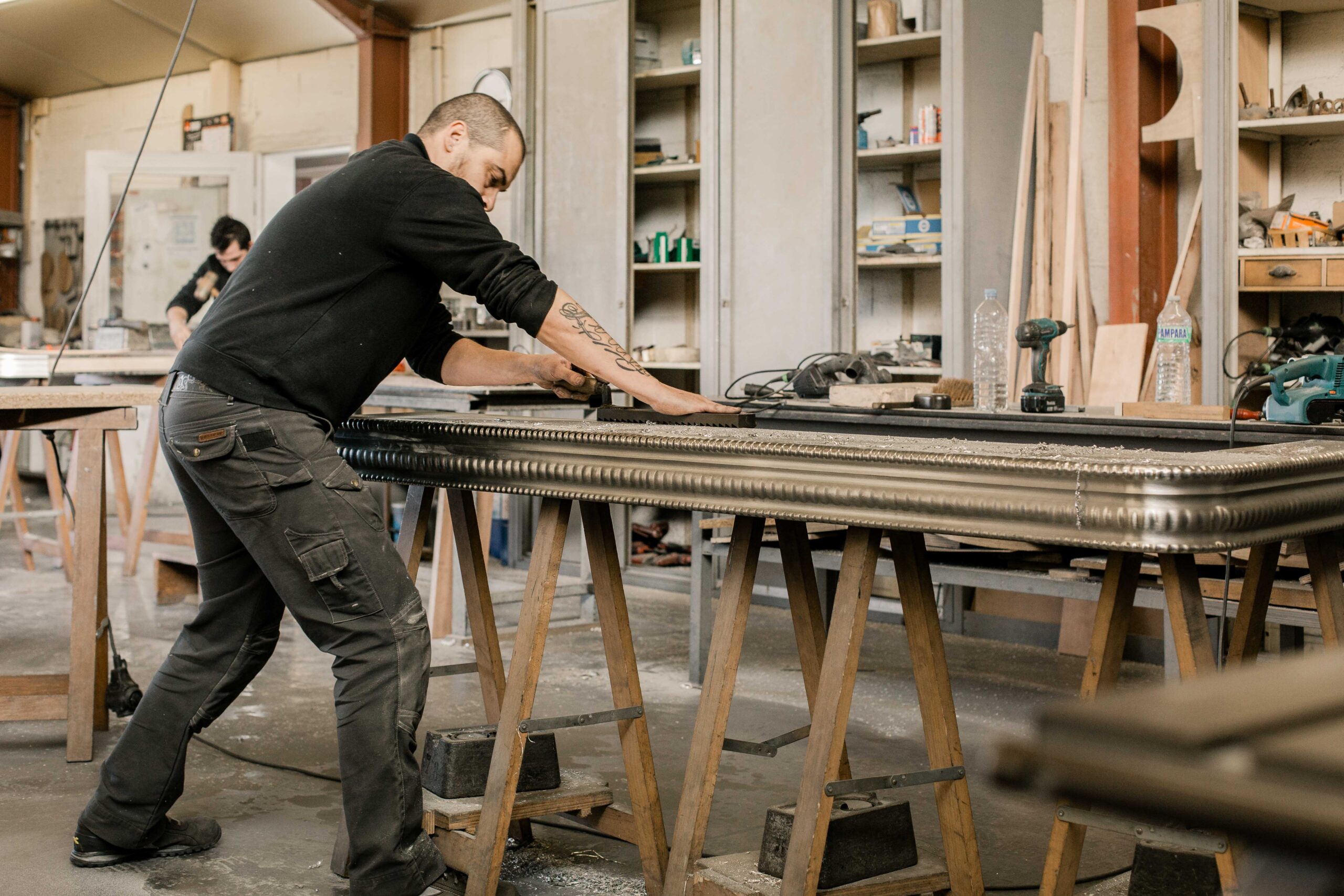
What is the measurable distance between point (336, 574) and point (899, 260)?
135 inches

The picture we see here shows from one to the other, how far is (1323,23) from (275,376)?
3.60m

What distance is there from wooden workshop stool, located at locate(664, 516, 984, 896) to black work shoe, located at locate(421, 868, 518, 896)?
1.13ft

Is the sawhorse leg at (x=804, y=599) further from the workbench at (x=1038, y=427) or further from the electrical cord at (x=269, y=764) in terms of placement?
the electrical cord at (x=269, y=764)

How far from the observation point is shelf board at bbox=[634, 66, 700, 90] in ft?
17.7

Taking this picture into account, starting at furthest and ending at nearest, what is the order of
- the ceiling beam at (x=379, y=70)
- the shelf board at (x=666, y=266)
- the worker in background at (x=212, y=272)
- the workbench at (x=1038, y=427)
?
the ceiling beam at (x=379, y=70)
the worker in background at (x=212, y=272)
the shelf board at (x=666, y=266)
the workbench at (x=1038, y=427)

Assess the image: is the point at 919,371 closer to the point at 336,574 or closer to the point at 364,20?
the point at 336,574

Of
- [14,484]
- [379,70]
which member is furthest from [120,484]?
[379,70]

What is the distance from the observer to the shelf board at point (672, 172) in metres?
5.42

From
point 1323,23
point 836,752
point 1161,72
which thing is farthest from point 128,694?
point 1323,23

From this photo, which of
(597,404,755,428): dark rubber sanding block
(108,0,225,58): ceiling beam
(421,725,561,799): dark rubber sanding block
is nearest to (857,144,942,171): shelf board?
(597,404,755,428): dark rubber sanding block

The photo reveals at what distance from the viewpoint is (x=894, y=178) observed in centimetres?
541

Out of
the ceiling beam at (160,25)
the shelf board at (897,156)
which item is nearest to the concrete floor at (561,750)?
the shelf board at (897,156)

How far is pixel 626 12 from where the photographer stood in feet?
17.3

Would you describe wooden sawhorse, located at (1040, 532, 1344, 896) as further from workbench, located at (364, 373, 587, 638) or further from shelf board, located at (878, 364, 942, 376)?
shelf board, located at (878, 364, 942, 376)
